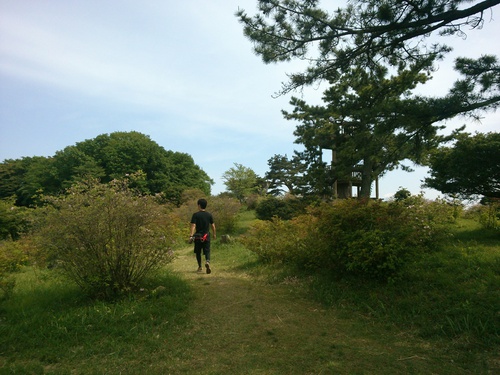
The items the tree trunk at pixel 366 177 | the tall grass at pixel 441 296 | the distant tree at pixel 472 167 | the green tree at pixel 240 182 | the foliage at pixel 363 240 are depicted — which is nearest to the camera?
the tall grass at pixel 441 296

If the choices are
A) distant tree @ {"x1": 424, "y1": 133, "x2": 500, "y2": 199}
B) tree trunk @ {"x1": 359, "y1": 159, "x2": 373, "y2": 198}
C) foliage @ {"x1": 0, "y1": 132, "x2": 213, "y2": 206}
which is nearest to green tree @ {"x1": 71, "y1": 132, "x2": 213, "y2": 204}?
foliage @ {"x1": 0, "y1": 132, "x2": 213, "y2": 206}

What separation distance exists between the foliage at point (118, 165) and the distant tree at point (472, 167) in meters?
28.6

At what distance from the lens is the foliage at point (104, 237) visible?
4133 mm

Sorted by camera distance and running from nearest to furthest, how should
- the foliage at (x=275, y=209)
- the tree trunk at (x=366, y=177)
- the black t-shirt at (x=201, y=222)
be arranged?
the black t-shirt at (x=201, y=222) < the tree trunk at (x=366, y=177) < the foliage at (x=275, y=209)

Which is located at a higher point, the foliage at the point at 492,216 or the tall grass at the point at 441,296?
the foliage at the point at 492,216

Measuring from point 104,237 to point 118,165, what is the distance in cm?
3442

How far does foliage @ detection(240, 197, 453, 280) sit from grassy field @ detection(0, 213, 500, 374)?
34cm

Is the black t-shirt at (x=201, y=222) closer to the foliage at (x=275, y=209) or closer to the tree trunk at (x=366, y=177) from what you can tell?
the tree trunk at (x=366, y=177)

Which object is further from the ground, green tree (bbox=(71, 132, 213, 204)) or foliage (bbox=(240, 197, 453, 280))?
green tree (bbox=(71, 132, 213, 204))

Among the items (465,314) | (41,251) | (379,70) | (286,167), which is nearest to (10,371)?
(41,251)

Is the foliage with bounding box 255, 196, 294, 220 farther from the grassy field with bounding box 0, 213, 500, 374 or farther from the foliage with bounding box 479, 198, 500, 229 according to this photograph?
the grassy field with bounding box 0, 213, 500, 374

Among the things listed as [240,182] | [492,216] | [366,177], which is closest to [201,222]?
[492,216]

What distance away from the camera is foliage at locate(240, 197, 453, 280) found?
4.60 metres

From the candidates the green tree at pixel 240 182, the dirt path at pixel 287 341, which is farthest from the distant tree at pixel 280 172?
the dirt path at pixel 287 341
